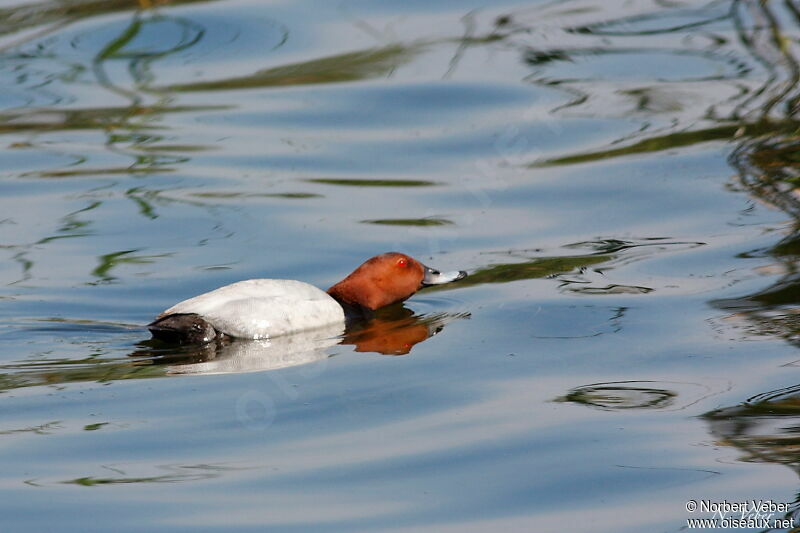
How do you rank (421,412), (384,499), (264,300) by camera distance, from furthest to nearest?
(264,300) → (421,412) → (384,499)

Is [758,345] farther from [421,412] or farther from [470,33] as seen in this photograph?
[470,33]

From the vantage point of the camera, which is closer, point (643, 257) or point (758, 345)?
point (758, 345)

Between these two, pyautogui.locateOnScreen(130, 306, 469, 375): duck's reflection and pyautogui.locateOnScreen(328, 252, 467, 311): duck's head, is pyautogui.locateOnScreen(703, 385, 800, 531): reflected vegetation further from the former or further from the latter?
pyautogui.locateOnScreen(328, 252, 467, 311): duck's head

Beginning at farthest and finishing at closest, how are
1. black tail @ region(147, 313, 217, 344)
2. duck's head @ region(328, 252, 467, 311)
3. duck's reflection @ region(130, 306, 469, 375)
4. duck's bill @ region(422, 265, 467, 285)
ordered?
duck's bill @ region(422, 265, 467, 285)
duck's head @ region(328, 252, 467, 311)
black tail @ region(147, 313, 217, 344)
duck's reflection @ region(130, 306, 469, 375)

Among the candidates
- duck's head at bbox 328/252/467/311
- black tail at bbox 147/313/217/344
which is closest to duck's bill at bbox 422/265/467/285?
duck's head at bbox 328/252/467/311

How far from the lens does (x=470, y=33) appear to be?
11258 millimetres

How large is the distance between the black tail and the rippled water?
0.32 feet

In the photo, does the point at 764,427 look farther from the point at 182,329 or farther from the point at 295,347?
the point at 182,329

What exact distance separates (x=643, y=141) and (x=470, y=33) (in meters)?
2.74

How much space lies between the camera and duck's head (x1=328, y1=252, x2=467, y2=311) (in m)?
6.67

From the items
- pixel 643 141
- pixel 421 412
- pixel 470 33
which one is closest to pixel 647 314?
pixel 421 412

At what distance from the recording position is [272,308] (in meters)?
6.21

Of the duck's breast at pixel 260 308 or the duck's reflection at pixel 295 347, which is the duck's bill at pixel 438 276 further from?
the duck's breast at pixel 260 308

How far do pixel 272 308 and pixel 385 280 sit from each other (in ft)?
2.51
